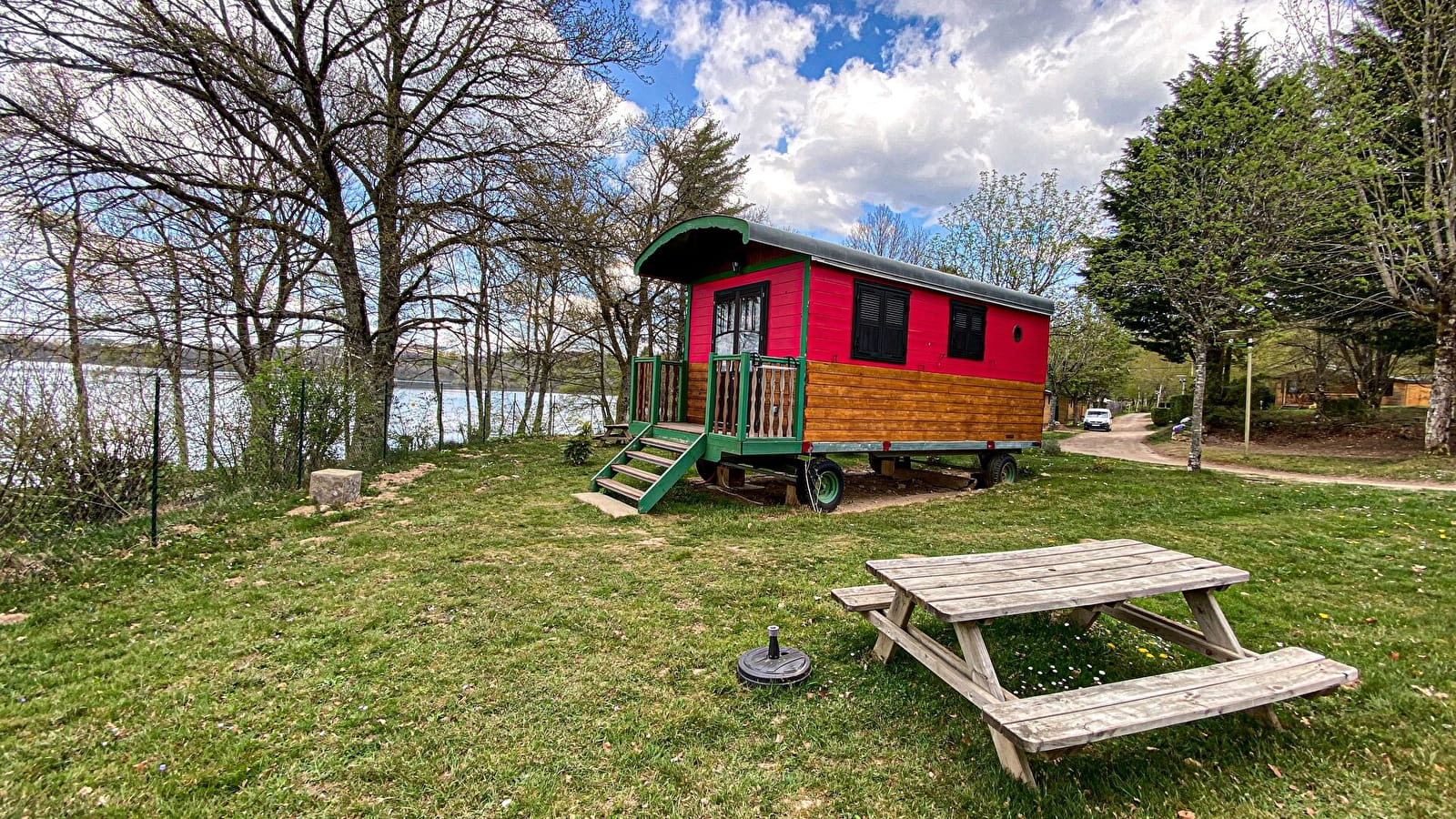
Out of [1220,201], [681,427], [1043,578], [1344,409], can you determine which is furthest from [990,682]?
[1344,409]

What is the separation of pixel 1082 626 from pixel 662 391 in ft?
20.8

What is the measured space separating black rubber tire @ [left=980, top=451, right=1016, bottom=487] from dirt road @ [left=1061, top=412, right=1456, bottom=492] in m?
4.94

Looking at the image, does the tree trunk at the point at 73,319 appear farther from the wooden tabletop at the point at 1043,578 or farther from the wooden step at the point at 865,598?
the wooden tabletop at the point at 1043,578

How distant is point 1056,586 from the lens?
7.88ft

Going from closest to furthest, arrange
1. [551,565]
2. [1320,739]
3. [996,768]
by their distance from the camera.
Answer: [996,768]
[1320,739]
[551,565]

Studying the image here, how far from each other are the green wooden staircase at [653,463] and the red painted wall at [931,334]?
1.92m

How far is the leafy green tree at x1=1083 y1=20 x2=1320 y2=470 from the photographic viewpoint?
8438mm

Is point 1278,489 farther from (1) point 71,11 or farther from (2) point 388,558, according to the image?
(1) point 71,11

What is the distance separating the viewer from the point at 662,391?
8539mm

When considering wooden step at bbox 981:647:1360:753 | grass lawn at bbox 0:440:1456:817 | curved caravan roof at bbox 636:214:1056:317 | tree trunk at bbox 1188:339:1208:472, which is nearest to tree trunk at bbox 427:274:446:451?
curved caravan roof at bbox 636:214:1056:317

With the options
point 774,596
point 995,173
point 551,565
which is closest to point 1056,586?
point 774,596

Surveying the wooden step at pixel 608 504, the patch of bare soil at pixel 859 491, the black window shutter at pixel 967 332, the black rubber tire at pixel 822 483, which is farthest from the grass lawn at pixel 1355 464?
the wooden step at pixel 608 504

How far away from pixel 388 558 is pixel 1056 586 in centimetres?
466

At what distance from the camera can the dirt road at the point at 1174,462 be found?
9.18 m
